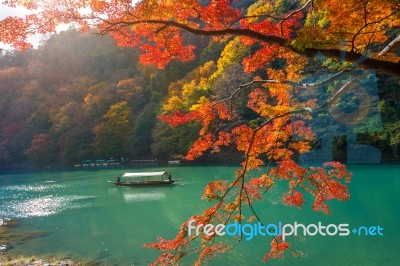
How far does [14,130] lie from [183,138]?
2264 cm

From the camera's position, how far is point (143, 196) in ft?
55.7

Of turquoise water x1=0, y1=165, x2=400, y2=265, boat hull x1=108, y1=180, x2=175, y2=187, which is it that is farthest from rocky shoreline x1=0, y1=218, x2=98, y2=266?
boat hull x1=108, y1=180, x2=175, y2=187

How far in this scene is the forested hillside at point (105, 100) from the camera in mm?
25548

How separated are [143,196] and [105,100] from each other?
68.7 ft

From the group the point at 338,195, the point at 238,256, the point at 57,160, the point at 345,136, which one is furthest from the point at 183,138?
the point at 338,195

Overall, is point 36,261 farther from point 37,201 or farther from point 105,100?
point 105,100

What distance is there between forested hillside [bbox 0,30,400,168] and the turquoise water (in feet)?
25.9

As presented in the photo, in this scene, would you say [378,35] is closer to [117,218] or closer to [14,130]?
[117,218]

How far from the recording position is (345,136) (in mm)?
21641

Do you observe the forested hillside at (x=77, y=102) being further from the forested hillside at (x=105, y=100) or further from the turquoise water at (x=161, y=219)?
the turquoise water at (x=161, y=219)

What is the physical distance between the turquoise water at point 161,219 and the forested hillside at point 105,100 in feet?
25.9

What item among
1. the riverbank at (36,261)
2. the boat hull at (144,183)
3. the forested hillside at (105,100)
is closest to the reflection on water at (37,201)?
the boat hull at (144,183)

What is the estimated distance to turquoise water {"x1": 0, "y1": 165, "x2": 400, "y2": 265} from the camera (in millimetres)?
8016

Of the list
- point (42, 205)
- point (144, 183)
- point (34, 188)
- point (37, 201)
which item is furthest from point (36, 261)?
point (34, 188)
